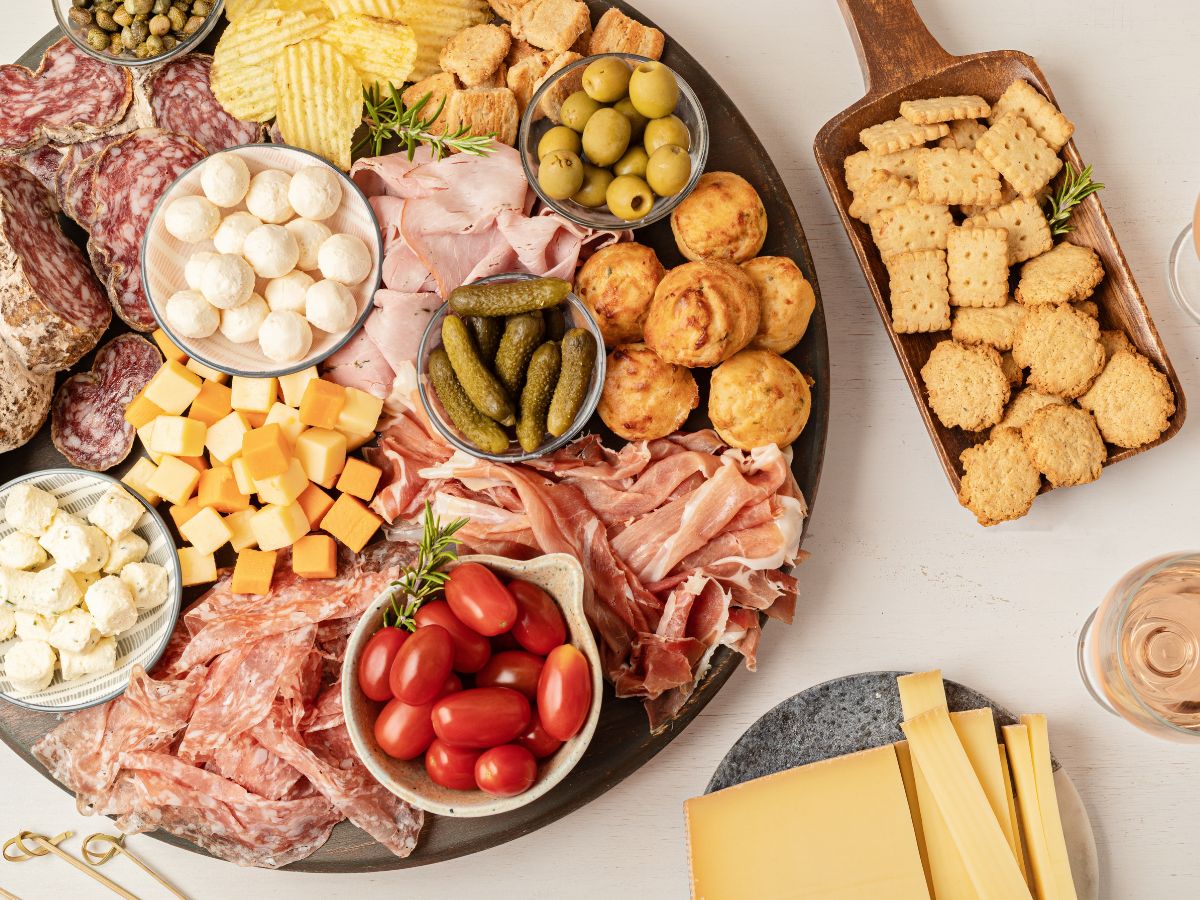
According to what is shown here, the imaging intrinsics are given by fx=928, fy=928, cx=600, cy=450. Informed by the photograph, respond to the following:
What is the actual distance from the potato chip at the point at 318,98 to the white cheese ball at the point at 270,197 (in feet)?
0.32

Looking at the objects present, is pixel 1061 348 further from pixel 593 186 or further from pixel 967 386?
pixel 593 186

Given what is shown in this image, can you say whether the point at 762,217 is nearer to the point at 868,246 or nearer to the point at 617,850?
the point at 868,246

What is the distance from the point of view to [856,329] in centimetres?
203

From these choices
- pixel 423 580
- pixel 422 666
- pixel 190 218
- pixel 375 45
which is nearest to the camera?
pixel 422 666

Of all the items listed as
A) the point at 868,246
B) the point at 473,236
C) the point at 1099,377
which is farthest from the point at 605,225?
the point at 1099,377

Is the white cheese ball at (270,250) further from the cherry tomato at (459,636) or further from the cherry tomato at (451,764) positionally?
the cherry tomato at (451,764)

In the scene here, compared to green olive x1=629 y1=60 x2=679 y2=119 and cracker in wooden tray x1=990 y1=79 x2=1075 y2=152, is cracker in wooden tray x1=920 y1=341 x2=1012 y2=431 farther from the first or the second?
green olive x1=629 y1=60 x2=679 y2=119

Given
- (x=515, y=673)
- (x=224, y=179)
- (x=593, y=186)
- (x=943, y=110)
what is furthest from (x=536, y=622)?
(x=943, y=110)

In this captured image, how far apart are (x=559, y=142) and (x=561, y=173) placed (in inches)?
3.4

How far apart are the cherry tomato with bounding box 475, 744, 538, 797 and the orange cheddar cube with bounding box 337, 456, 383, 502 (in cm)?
60

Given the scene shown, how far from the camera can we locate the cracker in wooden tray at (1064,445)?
5.98 ft

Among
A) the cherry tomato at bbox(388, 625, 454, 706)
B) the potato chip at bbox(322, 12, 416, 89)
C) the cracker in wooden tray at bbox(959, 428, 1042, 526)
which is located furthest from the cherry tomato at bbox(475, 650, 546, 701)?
the potato chip at bbox(322, 12, 416, 89)

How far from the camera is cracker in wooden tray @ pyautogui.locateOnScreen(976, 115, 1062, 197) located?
1.86 meters

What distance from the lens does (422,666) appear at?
150 cm
